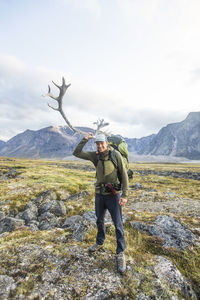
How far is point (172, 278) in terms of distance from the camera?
488cm

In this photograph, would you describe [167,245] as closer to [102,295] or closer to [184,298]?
[184,298]

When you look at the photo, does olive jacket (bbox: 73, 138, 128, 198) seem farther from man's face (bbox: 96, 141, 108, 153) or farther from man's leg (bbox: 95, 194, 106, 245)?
man's leg (bbox: 95, 194, 106, 245)

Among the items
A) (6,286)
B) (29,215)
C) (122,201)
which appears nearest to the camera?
(6,286)

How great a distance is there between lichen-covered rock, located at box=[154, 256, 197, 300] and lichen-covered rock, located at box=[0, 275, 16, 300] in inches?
165

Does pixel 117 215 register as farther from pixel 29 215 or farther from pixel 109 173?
pixel 29 215

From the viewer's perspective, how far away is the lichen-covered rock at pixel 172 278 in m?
4.54

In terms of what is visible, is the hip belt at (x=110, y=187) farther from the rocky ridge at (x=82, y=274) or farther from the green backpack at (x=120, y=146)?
the rocky ridge at (x=82, y=274)

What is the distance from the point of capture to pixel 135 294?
429cm

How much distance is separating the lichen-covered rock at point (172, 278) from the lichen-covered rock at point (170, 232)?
1.28 m

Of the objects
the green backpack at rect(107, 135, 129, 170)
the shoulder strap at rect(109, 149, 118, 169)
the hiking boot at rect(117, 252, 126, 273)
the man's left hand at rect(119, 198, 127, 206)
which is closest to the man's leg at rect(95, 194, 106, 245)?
the man's left hand at rect(119, 198, 127, 206)

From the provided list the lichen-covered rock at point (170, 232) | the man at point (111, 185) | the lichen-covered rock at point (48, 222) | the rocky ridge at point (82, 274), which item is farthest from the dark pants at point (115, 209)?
the lichen-covered rock at point (48, 222)

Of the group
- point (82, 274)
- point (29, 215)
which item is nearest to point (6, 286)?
point (82, 274)

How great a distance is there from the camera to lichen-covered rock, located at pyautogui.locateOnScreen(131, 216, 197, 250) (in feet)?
22.0

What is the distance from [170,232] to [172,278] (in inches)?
112
